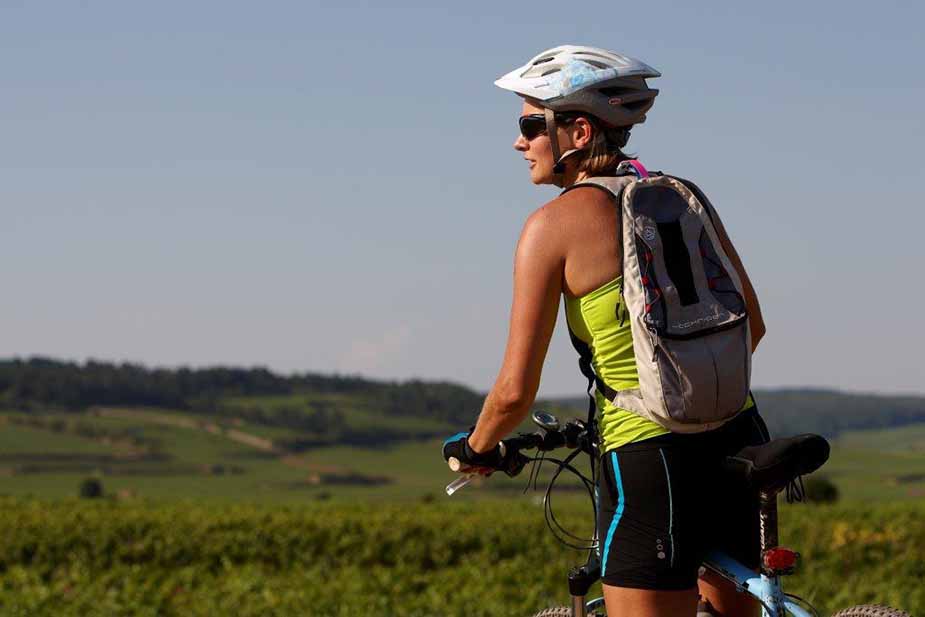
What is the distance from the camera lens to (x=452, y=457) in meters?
4.16

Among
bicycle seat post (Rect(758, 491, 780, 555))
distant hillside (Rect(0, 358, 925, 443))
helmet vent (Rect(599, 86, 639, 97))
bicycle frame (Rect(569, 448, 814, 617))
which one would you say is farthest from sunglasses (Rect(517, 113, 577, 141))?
distant hillside (Rect(0, 358, 925, 443))

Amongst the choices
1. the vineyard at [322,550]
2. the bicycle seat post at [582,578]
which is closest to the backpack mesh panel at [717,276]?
the bicycle seat post at [582,578]

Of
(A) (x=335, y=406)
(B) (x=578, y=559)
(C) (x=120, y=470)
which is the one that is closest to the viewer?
(B) (x=578, y=559)

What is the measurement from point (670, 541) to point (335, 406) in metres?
133

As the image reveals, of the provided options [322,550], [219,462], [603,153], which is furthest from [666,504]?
[219,462]

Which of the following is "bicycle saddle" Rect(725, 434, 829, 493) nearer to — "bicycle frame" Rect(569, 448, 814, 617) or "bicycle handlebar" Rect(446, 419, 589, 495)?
"bicycle frame" Rect(569, 448, 814, 617)

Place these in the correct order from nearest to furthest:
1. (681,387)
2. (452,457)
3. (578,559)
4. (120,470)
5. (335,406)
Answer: (681,387) < (452,457) < (578,559) < (120,470) < (335,406)

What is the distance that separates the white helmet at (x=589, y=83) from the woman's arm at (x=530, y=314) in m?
0.43

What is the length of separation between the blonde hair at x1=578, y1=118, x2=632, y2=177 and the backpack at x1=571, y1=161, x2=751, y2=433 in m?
0.16

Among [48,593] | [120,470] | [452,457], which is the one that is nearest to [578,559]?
[48,593]

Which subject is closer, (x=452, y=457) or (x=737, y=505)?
(x=737, y=505)

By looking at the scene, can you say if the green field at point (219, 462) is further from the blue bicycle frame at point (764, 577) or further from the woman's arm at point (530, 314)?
the woman's arm at point (530, 314)

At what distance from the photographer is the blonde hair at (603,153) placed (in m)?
3.92

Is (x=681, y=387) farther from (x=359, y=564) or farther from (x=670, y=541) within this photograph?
(x=359, y=564)
